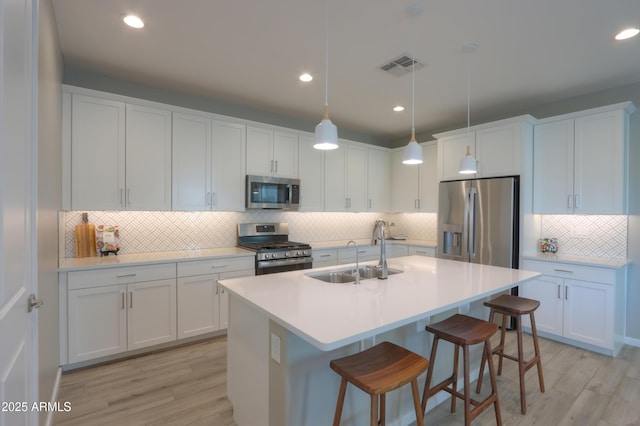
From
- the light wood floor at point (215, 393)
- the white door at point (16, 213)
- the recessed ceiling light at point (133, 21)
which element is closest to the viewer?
the white door at point (16, 213)

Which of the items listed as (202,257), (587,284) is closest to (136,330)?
(202,257)

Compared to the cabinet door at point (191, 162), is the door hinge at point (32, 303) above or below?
below

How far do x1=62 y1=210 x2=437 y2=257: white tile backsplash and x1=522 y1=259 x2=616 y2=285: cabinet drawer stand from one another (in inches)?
69.4

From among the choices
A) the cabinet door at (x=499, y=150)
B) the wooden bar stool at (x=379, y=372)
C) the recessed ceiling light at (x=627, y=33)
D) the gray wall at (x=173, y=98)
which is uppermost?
the recessed ceiling light at (x=627, y=33)

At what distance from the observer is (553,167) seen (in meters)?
3.67

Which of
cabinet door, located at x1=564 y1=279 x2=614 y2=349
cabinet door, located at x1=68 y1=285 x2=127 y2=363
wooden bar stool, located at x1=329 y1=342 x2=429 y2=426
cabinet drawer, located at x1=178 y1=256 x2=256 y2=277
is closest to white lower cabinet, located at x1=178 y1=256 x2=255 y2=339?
cabinet drawer, located at x1=178 y1=256 x2=256 y2=277

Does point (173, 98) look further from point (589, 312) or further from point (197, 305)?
point (589, 312)

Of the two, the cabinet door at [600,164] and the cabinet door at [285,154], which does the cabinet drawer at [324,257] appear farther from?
the cabinet door at [600,164]

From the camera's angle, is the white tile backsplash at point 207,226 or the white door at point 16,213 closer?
the white door at point 16,213

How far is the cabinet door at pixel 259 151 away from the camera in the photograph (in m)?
3.95

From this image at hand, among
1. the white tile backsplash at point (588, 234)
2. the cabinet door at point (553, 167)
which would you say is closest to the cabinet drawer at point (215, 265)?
the cabinet door at point (553, 167)

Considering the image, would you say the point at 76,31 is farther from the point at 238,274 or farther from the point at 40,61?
the point at 238,274

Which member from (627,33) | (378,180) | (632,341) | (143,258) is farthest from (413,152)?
(632,341)

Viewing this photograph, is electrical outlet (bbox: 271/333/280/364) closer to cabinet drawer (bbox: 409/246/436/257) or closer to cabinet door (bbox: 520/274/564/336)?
cabinet door (bbox: 520/274/564/336)
